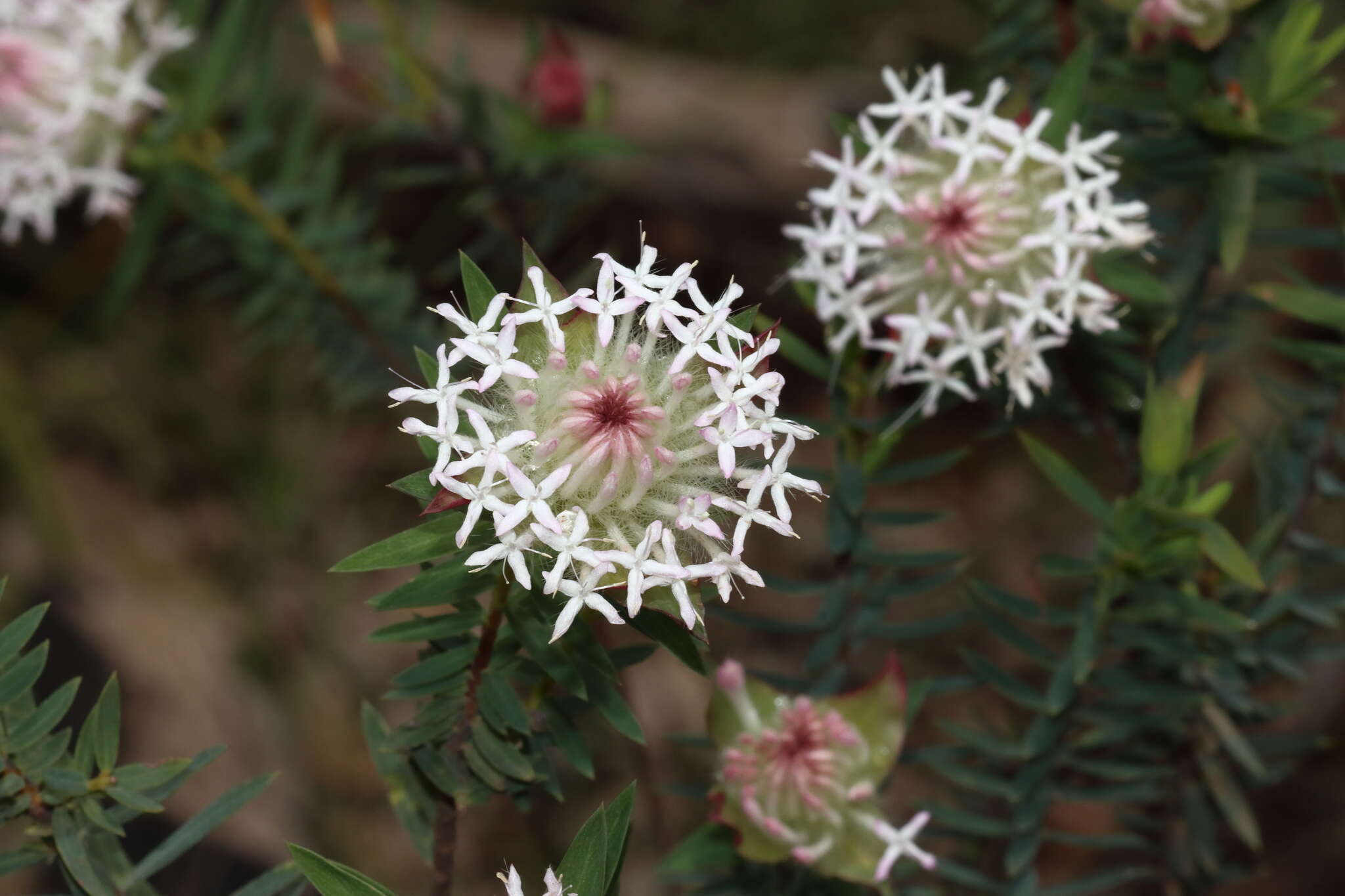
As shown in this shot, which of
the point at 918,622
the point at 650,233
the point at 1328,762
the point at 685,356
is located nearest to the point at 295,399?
the point at 650,233

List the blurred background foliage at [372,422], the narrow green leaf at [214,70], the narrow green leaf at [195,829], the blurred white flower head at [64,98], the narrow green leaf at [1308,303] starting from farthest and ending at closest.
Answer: the blurred background foliage at [372,422], the narrow green leaf at [214,70], the blurred white flower head at [64,98], the narrow green leaf at [1308,303], the narrow green leaf at [195,829]

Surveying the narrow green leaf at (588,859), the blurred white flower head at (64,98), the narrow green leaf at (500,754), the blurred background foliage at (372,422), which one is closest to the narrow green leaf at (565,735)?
the narrow green leaf at (500,754)

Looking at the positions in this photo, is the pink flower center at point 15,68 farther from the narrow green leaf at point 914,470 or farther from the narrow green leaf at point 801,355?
the narrow green leaf at point 914,470

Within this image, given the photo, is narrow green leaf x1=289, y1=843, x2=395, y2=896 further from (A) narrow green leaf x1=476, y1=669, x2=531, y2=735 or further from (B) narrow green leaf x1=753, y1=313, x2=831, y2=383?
(B) narrow green leaf x1=753, y1=313, x2=831, y2=383

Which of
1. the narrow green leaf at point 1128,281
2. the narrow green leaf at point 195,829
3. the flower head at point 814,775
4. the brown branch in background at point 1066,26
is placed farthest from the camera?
the brown branch in background at point 1066,26

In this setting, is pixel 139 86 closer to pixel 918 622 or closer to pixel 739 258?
pixel 918 622

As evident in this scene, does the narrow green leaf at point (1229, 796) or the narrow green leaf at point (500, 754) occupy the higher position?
the narrow green leaf at point (1229, 796)

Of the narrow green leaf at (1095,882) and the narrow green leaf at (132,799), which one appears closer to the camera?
the narrow green leaf at (132,799)

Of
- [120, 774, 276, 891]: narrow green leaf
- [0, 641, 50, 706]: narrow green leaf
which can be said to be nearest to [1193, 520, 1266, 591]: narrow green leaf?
[120, 774, 276, 891]: narrow green leaf
